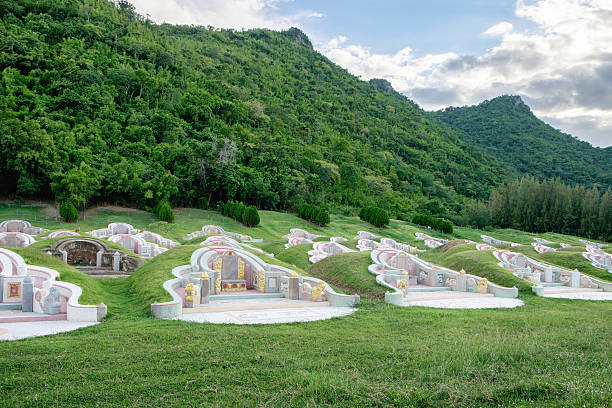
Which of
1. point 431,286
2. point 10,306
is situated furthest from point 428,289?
point 10,306

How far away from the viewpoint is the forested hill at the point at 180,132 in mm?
36094

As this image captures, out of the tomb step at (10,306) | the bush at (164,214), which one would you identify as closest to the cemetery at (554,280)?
the tomb step at (10,306)

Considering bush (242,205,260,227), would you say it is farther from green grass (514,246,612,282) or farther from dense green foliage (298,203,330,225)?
green grass (514,246,612,282)

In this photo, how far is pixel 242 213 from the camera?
36.8m

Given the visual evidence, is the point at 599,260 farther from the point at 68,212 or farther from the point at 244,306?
the point at 68,212

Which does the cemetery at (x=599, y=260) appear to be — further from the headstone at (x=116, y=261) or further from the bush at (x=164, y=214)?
the bush at (x=164, y=214)

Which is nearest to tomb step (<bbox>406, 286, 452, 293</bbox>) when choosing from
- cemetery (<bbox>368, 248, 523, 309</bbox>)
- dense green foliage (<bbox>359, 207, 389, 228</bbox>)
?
cemetery (<bbox>368, 248, 523, 309</bbox>)

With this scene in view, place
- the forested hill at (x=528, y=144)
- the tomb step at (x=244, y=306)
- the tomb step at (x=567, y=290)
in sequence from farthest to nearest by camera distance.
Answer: the forested hill at (x=528, y=144)
the tomb step at (x=567, y=290)
the tomb step at (x=244, y=306)

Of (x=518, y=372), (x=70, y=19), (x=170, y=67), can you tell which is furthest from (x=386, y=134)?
(x=518, y=372)

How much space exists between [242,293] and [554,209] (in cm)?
4823

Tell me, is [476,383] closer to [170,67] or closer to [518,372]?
[518,372]

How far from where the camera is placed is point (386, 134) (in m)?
83.9

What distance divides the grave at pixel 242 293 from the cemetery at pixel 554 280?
29.2 feet

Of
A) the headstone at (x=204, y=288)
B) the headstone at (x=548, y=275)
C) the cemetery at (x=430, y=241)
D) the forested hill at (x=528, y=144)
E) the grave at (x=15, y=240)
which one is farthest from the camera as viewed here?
the forested hill at (x=528, y=144)
